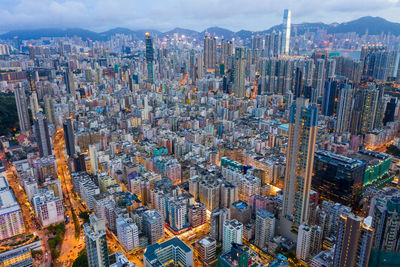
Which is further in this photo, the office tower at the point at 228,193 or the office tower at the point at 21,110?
the office tower at the point at 21,110

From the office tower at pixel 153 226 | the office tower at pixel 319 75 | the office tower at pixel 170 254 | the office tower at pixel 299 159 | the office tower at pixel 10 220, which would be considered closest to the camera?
the office tower at pixel 170 254

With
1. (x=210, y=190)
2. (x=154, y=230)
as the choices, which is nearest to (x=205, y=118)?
(x=210, y=190)

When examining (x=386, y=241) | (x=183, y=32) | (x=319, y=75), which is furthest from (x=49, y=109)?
(x=183, y=32)

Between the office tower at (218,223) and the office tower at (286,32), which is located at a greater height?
the office tower at (286,32)

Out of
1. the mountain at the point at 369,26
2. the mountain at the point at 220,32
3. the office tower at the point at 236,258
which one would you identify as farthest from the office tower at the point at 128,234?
the mountain at the point at 220,32

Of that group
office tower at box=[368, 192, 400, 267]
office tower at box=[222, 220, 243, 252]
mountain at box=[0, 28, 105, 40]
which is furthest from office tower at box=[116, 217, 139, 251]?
mountain at box=[0, 28, 105, 40]

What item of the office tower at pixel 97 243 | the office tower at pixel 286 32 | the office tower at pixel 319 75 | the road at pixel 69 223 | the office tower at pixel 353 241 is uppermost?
the office tower at pixel 286 32

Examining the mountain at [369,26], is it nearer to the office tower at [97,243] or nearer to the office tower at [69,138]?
the office tower at [69,138]

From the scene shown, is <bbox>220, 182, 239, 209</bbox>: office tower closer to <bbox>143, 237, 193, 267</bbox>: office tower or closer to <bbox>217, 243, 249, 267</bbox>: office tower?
<bbox>143, 237, 193, 267</bbox>: office tower
